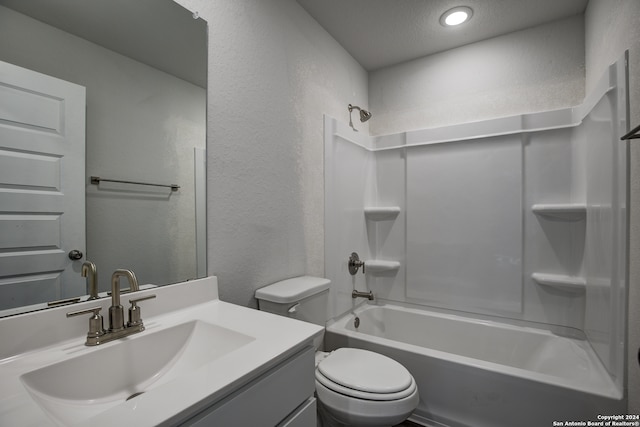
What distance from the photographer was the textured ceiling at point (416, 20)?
1.78 meters

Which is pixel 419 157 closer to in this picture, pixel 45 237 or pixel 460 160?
pixel 460 160

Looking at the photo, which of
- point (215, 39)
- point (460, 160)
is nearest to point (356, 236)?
point (460, 160)

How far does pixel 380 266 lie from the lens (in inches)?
92.7

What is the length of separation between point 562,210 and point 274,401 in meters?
1.98

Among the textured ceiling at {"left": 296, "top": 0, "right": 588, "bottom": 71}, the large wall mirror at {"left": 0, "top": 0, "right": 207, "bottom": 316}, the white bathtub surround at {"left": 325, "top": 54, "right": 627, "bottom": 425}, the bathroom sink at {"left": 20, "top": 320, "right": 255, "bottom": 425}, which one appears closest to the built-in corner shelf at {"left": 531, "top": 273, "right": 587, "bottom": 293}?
the white bathtub surround at {"left": 325, "top": 54, "right": 627, "bottom": 425}

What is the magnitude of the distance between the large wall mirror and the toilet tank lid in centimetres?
33

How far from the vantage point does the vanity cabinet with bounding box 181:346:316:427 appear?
0.62m

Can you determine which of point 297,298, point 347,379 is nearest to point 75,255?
point 297,298

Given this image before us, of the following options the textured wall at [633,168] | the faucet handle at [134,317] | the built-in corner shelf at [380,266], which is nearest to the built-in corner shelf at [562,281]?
the textured wall at [633,168]

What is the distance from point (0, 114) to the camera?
75 centimetres

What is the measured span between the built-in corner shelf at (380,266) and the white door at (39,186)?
Result: 6.21ft

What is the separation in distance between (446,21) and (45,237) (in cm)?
237

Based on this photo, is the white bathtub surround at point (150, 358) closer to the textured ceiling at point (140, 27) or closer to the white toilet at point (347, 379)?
the white toilet at point (347, 379)

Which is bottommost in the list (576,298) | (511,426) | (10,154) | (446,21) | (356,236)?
(511,426)
